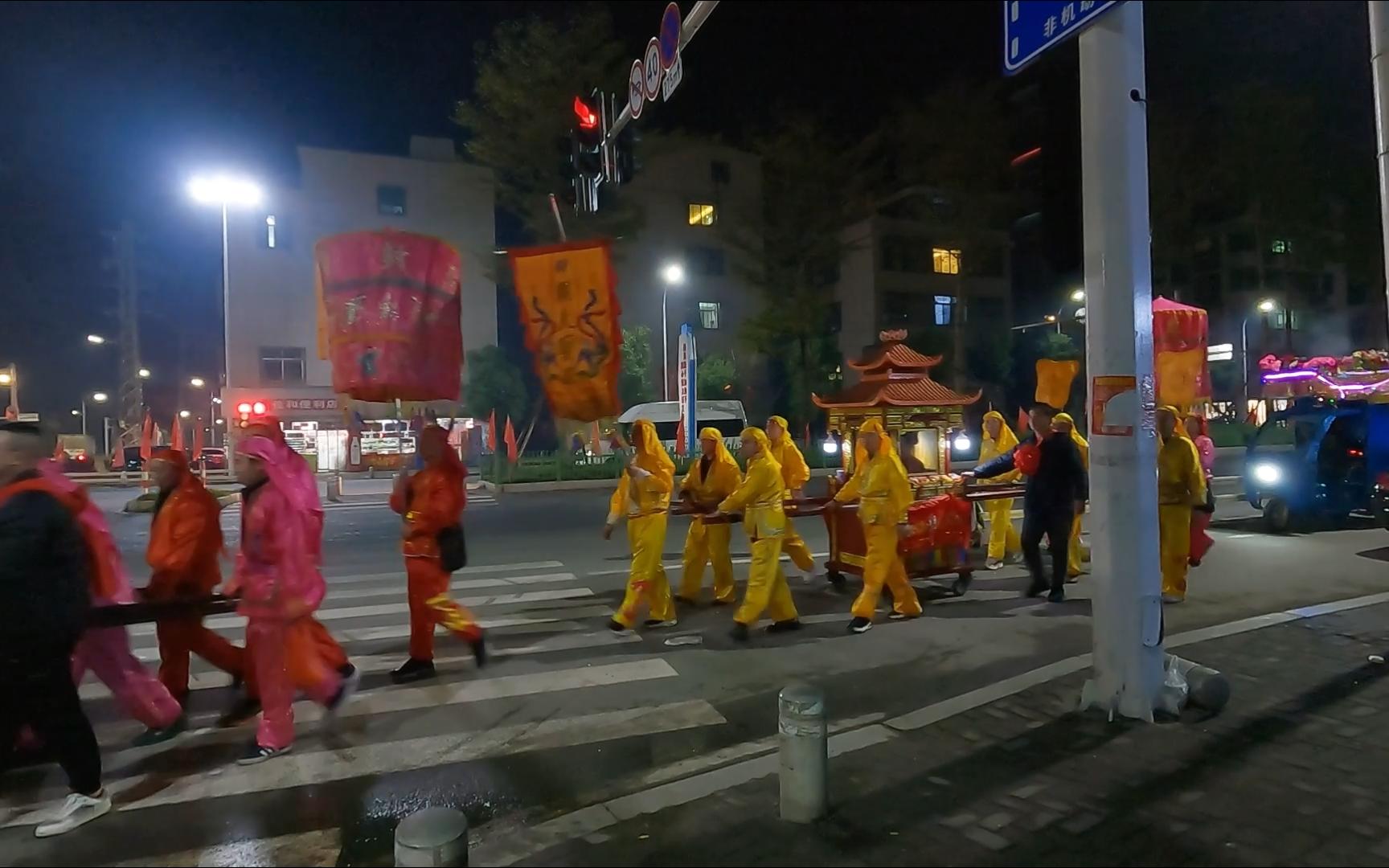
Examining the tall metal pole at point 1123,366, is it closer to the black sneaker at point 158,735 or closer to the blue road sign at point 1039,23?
the blue road sign at point 1039,23

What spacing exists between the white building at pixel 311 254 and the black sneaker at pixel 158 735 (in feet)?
91.5

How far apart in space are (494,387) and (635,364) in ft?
18.0

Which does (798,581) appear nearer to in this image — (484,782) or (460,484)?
(460,484)

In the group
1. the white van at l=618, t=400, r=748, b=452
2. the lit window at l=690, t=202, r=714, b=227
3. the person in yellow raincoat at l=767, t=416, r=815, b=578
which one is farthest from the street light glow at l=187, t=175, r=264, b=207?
the person in yellow raincoat at l=767, t=416, r=815, b=578

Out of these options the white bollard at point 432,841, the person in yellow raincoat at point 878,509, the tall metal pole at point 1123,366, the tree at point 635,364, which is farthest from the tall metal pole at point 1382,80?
the tree at point 635,364

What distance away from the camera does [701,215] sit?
4066 centimetres

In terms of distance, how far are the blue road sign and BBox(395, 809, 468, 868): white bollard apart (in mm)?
4942

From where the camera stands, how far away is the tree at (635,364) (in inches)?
1305

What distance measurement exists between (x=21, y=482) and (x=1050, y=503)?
780 centimetres

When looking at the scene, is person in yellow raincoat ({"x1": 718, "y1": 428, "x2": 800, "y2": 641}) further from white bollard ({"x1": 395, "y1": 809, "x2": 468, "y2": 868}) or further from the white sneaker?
the white sneaker

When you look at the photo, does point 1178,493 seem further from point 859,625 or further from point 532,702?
point 532,702

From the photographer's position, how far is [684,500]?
818 centimetres

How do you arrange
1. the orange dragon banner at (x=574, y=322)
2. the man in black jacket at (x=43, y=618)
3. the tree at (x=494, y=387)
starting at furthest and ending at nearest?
the tree at (x=494, y=387) → the orange dragon banner at (x=574, y=322) → the man in black jacket at (x=43, y=618)

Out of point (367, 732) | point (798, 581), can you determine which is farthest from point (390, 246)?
point (798, 581)
